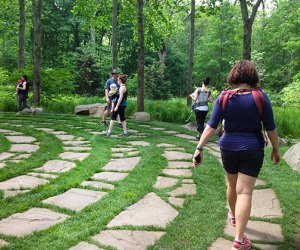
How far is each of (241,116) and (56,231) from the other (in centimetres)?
204

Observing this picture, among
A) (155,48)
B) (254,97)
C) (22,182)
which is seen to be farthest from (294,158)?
(155,48)

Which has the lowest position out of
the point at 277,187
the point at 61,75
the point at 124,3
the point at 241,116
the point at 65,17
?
the point at 277,187

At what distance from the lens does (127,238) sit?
10.7 feet

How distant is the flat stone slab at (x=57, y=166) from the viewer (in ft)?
18.5

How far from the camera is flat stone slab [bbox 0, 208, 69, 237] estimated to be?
10.9ft

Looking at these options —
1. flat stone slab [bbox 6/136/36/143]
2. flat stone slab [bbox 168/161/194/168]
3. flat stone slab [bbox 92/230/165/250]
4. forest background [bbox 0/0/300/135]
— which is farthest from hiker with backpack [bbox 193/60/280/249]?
forest background [bbox 0/0/300/135]

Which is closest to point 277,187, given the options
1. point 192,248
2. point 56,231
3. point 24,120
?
point 192,248

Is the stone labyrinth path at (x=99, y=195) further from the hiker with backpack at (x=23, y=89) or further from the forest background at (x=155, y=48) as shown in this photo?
the forest background at (x=155, y=48)

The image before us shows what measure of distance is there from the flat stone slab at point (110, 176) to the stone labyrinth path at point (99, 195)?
0.05 feet

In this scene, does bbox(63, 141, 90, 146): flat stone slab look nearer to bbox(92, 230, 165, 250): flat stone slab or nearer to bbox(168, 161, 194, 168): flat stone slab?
bbox(168, 161, 194, 168): flat stone slab

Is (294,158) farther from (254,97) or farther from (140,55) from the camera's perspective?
(140,55)

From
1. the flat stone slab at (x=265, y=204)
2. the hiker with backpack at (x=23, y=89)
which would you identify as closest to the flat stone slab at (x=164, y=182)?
the flat stone slab at (x=265, y=204)

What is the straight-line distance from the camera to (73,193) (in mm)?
4547

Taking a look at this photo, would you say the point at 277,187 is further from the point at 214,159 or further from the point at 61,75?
the point at 61,75
